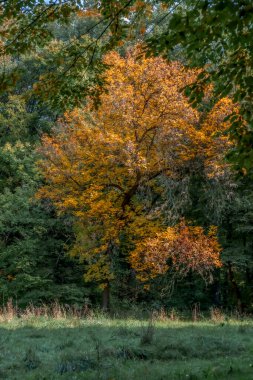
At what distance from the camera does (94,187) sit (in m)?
17.8

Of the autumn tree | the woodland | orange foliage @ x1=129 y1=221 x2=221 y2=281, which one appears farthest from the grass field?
the autumn tree

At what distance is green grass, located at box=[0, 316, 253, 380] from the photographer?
6.59m

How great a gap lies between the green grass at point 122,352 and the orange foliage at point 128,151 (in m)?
6.09

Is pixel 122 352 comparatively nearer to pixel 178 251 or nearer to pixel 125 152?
pixel 178 251

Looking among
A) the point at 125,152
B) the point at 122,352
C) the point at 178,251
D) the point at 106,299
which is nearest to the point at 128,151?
the point at 125,152

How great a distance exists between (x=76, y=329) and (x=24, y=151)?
1456 centimetres

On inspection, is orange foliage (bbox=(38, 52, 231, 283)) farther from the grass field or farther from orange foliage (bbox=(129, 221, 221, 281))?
the grass field

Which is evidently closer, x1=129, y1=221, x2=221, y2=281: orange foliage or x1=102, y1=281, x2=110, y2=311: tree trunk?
x1=129, y1=221, x2=221, y2=281: orange foliage

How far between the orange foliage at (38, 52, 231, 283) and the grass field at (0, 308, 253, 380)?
237 inches

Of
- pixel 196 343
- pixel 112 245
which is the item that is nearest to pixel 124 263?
pixel 112 245

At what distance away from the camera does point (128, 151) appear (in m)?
16.6

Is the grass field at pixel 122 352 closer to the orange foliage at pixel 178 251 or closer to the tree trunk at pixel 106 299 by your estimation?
the orange foliage at pixel 178 251

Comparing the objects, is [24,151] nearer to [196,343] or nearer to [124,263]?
[124,263]

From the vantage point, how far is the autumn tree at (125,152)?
17094 millimetres
